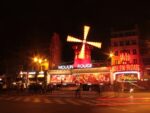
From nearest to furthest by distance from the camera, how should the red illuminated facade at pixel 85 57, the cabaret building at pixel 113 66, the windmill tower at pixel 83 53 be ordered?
the cabaret building at pixel 113 66
the windmill tower at pixel 83 53
the red illuminated facade at pixel 85 57

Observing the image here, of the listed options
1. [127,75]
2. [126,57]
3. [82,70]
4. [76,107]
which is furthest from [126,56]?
[76,107]

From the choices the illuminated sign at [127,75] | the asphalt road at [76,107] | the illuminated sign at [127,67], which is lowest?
the asphalt road at [76,107]

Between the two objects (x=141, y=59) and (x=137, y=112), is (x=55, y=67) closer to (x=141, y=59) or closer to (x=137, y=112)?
(x=141, y=59)

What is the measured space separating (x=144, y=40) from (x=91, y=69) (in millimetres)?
13846

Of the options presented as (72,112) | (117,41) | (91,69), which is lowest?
(72,112)

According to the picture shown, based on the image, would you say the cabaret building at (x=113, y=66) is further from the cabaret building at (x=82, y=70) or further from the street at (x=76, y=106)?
the street at (x=76, y=106)

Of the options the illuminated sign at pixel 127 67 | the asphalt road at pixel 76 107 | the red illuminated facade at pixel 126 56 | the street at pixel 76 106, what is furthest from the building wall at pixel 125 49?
the asphalt road at pixel 76 107

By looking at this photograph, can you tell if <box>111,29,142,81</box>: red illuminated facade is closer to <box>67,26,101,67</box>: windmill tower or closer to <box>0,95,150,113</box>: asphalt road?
<box>67,26,101,67</box>: windmill tower

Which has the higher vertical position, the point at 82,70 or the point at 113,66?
the point at 113,66

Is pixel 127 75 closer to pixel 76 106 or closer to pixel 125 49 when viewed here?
pixel 125 49

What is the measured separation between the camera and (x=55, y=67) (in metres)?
74.2

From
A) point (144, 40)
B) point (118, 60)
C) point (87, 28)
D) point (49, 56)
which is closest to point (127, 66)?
point (118, 60)

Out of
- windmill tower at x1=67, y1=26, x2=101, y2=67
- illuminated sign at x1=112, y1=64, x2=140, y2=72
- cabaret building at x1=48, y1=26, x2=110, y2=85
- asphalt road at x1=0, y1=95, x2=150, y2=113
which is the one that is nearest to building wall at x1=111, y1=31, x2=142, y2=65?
illuminated sign at x1=112, y1=64, x2=140, y2=72

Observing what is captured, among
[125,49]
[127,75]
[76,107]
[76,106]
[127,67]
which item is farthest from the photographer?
[125,49]
